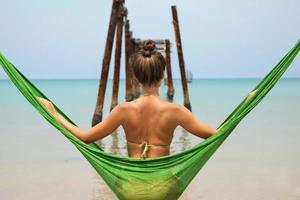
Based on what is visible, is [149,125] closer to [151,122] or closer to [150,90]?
[151,122]

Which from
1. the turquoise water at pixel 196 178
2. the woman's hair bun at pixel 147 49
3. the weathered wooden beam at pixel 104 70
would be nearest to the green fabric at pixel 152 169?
the woman's hair bun at pixel 147 49

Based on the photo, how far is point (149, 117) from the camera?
3051 mm

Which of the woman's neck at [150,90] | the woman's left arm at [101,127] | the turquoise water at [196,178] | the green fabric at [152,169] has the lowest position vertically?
the turquoise water at [196,178]

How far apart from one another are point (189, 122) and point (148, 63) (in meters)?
0.42

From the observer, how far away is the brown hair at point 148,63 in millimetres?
2943

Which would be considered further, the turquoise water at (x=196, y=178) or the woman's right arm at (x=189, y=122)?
the turquoise water at (x=196, y=178)

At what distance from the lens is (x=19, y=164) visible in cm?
749

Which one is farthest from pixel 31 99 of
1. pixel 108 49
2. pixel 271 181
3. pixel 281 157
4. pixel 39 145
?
pixel 108 49

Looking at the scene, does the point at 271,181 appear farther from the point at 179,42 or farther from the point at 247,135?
the point at 179,42

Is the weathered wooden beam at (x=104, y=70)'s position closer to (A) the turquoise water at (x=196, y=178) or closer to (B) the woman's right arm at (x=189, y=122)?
(A) the turquoise water at (x=196, y=178)

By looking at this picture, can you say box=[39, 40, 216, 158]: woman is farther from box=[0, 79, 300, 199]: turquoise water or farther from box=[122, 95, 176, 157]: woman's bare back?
box=[0, 79, 300, 199]: turquoise water

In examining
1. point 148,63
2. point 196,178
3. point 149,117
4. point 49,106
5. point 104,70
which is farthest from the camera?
point 104,70

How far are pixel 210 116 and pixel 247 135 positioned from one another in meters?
4.77

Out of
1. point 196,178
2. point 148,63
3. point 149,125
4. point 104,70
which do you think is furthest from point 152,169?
point 104,70
